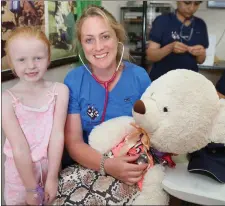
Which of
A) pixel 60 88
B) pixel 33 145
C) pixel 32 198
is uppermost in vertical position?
pixel 60 88

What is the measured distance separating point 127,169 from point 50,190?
17 cm

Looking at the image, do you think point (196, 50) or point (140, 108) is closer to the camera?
point (140, 108)

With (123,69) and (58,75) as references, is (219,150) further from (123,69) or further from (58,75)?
(58,75)

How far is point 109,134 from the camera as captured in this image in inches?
24.1

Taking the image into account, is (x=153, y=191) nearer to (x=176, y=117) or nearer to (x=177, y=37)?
(x=176, y=117)

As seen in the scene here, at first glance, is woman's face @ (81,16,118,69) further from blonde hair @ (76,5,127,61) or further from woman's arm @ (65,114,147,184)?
woman's arm @ (65,114,147,184)

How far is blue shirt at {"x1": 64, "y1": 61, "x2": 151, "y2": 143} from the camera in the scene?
2.15 ft

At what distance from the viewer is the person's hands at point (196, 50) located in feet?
2.08

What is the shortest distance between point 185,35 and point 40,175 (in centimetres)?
44

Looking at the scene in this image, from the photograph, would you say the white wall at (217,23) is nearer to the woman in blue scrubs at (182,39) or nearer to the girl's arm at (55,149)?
the woman in blue scrubs at (182,39)

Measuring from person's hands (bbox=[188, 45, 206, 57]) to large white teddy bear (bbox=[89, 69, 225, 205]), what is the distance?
0.31ft

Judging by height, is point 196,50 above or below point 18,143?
above

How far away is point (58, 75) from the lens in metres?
0.66

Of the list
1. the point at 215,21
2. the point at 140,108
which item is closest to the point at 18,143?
the point at 140,108
